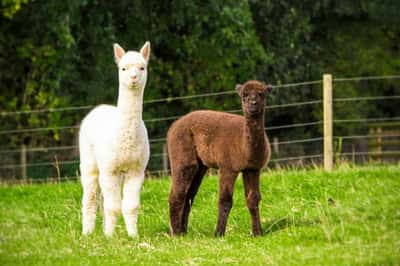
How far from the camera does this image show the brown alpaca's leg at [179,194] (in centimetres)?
1020

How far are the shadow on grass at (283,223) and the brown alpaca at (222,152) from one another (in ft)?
0.83

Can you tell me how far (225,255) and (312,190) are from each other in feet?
13.0

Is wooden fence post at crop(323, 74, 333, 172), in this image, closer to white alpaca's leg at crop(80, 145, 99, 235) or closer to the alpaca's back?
the alpaca's back

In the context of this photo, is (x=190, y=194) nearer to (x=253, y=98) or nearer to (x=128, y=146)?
(x=128, y=146)

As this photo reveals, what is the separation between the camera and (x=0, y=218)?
12125 millimetres

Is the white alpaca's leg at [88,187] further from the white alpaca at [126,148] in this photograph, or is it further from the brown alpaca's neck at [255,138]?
the brown alpaca's neck at [255,138]

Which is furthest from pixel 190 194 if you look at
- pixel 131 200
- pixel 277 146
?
pixel 277 146

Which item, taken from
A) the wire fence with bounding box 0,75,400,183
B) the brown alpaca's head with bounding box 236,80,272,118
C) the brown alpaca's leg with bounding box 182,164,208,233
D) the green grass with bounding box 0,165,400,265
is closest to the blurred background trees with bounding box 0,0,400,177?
the wire fence with bounding box 0,75,400,183

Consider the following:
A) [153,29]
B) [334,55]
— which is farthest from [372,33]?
[153,29]

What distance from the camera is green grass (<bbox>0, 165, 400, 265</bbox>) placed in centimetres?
804

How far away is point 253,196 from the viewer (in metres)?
9.71

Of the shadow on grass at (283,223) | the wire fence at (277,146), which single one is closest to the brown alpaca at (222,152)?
the shadow on grass at (283,223)

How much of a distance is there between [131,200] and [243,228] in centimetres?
137

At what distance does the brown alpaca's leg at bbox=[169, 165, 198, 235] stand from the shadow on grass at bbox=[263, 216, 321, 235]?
3.03 feet
